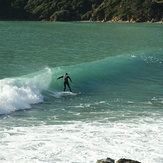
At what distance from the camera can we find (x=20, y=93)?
24656mm

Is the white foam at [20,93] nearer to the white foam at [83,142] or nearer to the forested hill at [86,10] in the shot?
the white foam at [83,142]

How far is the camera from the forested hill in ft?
531

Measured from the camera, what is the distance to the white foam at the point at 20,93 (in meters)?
22.2

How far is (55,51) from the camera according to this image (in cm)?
5319

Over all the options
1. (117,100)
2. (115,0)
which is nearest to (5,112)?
(117,100)

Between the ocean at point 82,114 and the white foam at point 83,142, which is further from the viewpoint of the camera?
the ocean at point 82,114

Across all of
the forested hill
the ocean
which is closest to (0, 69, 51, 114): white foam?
the ocean

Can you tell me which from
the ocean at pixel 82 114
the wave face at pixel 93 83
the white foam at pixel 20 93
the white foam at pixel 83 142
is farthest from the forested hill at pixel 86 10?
the white foam at pixel 83 142

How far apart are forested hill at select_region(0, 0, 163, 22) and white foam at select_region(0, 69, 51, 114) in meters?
136

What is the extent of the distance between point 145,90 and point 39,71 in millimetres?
11382

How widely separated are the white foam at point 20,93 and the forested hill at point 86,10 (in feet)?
448

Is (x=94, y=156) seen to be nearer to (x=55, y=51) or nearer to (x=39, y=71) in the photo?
(x=39, y=71)

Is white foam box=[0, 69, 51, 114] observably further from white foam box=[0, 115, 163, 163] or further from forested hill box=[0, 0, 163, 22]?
forested hill box=[0, 0, 163, 22]

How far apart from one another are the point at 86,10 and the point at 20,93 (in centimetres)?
16703
